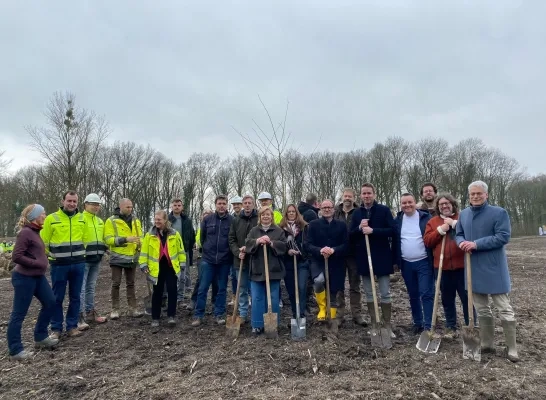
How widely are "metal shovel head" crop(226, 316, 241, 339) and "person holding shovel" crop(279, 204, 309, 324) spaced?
972 mm

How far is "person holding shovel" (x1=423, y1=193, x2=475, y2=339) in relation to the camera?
4.95 m

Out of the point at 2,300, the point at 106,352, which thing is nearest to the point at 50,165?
the point at 2,300

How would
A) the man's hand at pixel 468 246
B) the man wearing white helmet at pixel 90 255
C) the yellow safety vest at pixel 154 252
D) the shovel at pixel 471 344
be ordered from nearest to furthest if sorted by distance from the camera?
the shovel at pixel 471 344
the man's hand at pixel 468 246
the yellow safety vest at pixel 154 252
the man wearing white helmet at pixel 90 255

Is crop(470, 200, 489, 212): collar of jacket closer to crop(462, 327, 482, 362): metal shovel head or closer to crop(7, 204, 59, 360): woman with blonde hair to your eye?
crop(462, 327, 482, 362): metal shovel head

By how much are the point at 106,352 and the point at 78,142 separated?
16.2 m

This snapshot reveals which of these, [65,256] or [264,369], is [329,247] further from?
[65,256]

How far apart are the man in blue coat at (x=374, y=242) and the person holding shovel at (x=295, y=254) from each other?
0.84 metres

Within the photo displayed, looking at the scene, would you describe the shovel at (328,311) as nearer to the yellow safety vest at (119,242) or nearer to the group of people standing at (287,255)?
the group of people standing at (287,255)

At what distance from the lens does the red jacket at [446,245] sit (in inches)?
195

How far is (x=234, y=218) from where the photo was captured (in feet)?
A: 20.8

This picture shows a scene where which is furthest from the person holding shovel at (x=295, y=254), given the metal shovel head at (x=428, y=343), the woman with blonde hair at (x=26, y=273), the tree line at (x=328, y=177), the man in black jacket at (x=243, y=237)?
the tree line at (x=328, y=177)

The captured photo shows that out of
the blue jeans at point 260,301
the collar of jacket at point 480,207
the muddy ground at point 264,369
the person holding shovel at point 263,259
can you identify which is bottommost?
the muddy ground at point 264,369

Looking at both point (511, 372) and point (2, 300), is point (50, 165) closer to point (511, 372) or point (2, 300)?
point (2, 300)

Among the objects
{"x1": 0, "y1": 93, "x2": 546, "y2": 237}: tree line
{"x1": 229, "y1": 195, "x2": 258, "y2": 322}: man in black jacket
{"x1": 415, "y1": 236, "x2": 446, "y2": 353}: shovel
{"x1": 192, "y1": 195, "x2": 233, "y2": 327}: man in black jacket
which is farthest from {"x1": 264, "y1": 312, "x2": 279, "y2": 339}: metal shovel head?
{"x1": 0, "y1": 93, "x2": 546, "y2": 237}: tree line
